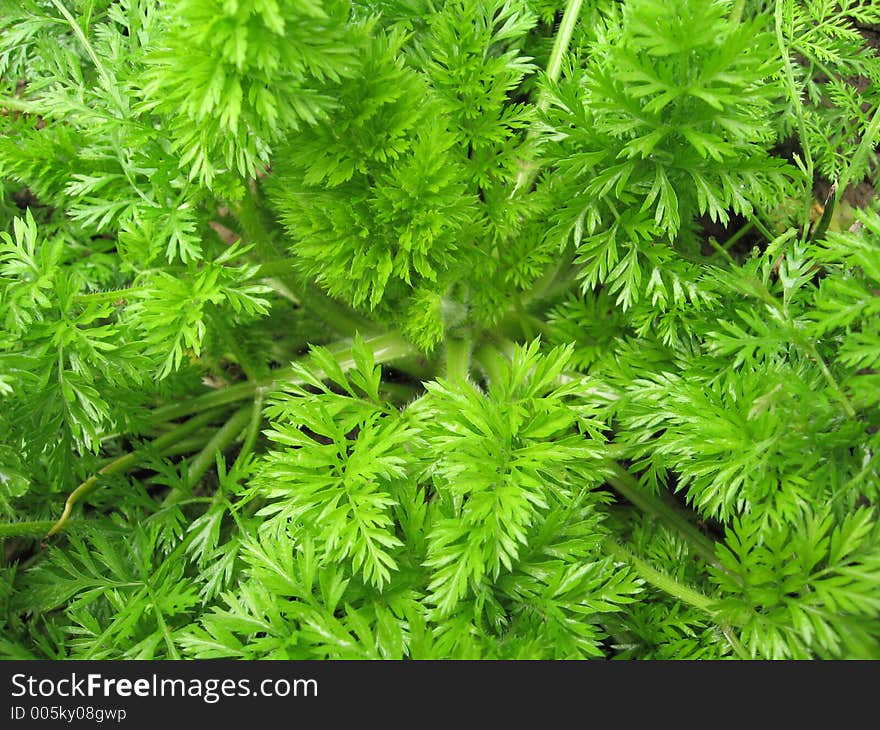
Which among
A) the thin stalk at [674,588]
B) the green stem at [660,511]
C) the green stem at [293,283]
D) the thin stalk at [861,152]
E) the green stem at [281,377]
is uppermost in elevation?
the thin stalk at [861,152]

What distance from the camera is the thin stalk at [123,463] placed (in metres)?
1.63

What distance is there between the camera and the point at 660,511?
5.41 ft

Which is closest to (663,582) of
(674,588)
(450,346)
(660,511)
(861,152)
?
(674,588)

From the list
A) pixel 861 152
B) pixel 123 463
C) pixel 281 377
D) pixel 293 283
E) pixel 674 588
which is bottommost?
pixel 674 588

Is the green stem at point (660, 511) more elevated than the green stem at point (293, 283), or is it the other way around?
the green stem at point (293, 283)

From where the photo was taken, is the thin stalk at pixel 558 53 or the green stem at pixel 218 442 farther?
the green stem at pixel 218 442

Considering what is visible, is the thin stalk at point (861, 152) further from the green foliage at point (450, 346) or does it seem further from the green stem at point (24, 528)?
the green stem at point (24, 528)

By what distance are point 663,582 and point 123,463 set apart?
1.27 metres

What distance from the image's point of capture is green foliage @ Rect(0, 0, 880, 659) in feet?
4.00

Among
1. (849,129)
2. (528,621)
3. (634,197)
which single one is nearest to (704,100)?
(634,197)

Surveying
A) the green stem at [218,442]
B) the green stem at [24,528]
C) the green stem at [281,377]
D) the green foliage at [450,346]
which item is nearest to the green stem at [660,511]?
the green foliage at [450,346]

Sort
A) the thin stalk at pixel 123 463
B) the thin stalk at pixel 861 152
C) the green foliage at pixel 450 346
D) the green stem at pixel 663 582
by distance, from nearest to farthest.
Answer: the green foliage at pixel 450 346, the green stem at pixel 663 582, the thin stalk at pixel 861 152, the thin stalk at pixel 123 463

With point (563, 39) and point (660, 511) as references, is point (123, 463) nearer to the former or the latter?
point (660, 511)
